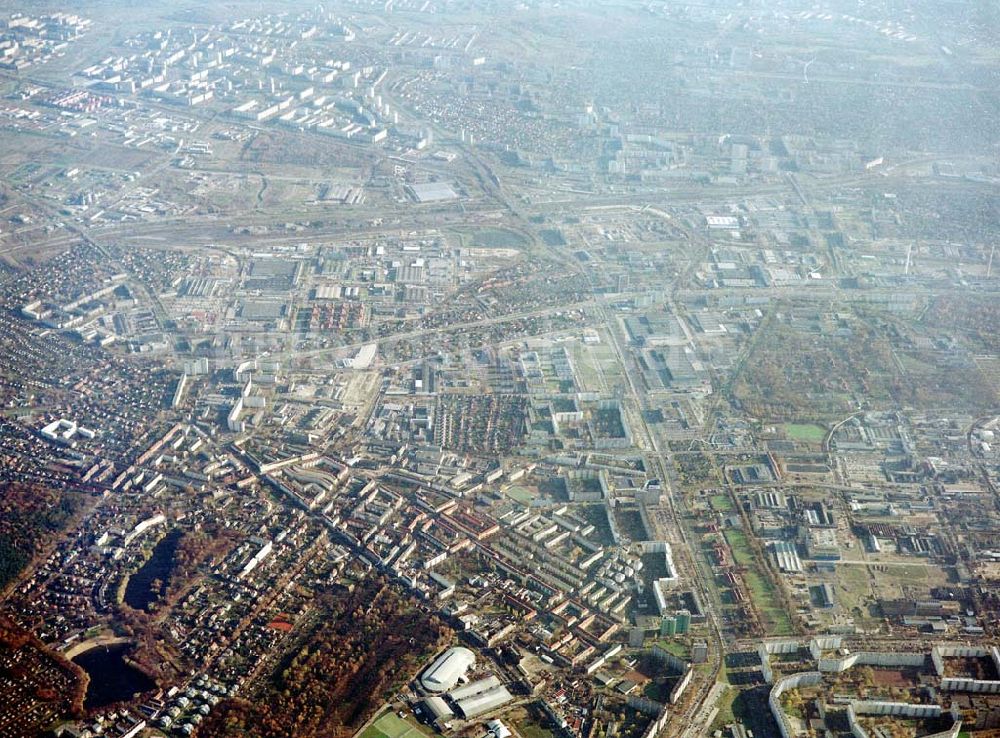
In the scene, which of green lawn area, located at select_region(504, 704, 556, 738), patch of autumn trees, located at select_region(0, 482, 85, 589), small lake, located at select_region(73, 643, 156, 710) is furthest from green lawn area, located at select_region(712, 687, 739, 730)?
patch of autumn trees, located at select_region(0, 482, 85, 589)

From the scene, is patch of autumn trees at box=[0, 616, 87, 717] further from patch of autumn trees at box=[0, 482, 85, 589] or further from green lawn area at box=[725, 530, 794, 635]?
green lawn area at box=[725, 530, 794, 635]

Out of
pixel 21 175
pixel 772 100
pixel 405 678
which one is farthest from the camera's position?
pixel 772 100

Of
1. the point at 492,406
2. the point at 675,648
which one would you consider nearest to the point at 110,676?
the point at 675,648

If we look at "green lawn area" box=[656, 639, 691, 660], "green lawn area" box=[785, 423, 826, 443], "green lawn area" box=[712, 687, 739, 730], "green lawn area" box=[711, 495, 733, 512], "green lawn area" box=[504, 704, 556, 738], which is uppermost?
"green lawn area" box=[504, 704, 556, 738]

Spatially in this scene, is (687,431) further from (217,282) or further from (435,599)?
(217,282)

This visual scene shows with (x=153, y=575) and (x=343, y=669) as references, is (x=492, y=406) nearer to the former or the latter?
(x=153, y=575)

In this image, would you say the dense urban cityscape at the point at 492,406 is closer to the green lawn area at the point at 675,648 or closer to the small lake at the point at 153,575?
the small lake at the point at 153,575

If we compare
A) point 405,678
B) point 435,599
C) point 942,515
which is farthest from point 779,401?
point 405,678
